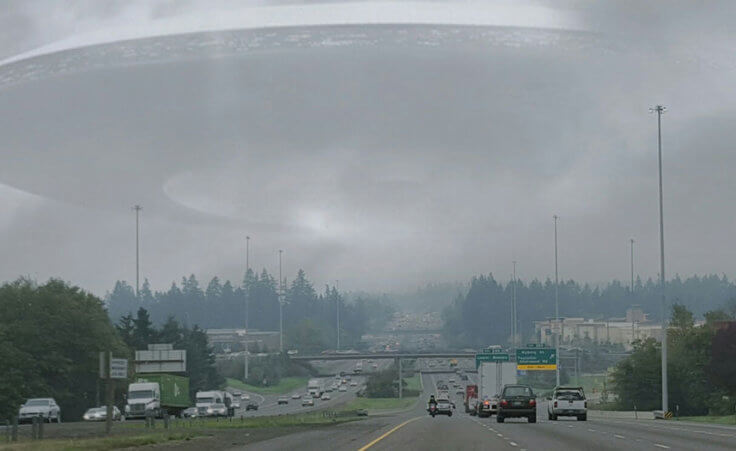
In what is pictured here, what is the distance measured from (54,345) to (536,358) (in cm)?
5013

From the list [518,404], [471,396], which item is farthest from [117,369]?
[471,396]

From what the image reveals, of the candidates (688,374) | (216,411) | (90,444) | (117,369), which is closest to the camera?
(90,444)

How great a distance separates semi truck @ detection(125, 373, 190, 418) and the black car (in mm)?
25118

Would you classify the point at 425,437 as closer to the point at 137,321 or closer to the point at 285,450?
the point at 285,450

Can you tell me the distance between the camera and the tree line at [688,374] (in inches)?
4375

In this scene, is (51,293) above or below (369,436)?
above

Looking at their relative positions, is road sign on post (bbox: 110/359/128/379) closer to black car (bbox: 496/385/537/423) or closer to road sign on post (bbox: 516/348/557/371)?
black car (bbox: 496/385/537/423)

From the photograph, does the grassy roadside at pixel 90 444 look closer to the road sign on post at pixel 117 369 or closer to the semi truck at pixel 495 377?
the road sign on post at pixel 117 369

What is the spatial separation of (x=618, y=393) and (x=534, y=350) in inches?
440

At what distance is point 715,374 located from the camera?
365 feet

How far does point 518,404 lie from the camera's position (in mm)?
64500

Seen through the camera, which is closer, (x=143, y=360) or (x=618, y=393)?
(x=143, y=360)

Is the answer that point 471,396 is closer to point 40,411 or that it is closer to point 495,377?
point 495,377

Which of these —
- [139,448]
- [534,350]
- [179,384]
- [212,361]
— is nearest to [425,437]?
[139,448]
